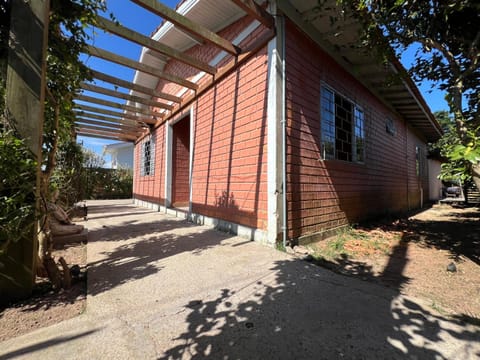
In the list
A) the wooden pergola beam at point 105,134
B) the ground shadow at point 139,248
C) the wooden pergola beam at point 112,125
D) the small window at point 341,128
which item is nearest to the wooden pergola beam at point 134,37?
the small window at point 341,128

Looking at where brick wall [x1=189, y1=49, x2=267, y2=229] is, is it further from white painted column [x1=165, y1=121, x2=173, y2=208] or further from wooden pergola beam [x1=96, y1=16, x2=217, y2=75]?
white painted column [x1=165, y1=121, x2=173, y2=208]

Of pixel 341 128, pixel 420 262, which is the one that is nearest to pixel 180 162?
pixel 341 128

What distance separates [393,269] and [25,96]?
446 centimetres

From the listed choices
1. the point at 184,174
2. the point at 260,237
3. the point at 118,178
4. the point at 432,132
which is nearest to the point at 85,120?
the point at 184,174

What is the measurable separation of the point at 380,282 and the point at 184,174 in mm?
6719

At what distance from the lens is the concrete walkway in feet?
4.46

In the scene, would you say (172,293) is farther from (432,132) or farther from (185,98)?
(432,132)

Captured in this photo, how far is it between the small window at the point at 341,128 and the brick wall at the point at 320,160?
0.59 feet

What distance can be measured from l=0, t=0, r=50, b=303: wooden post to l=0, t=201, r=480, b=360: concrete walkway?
0.59 metres

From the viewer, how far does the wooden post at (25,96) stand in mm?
1864

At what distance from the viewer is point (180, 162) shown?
7.84 metres

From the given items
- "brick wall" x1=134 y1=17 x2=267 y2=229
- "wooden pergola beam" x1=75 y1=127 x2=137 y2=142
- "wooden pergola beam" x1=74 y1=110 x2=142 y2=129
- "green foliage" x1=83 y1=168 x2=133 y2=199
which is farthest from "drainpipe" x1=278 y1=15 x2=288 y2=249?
"green foliage" x1=83 y1=168 x2=133 y2=199

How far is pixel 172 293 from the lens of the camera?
2064 mm

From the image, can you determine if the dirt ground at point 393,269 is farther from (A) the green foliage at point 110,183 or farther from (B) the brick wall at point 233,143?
(A) the green foliage at point 110,183
